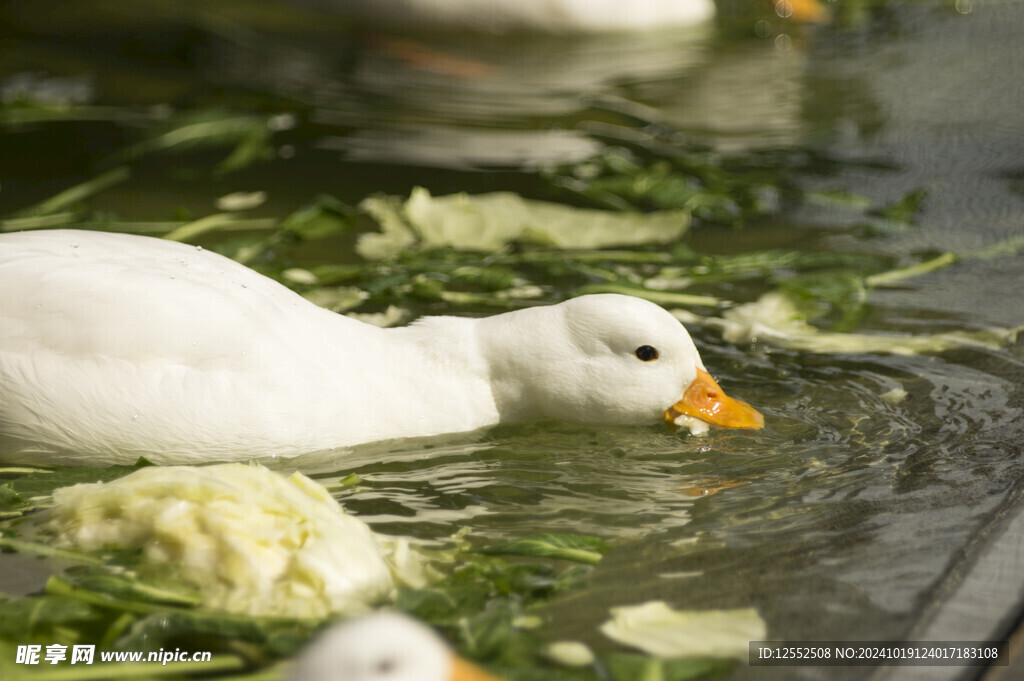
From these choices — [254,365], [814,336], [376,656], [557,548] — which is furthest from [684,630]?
[814,336]

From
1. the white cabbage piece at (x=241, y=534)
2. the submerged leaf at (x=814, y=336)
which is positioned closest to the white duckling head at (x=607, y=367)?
the submerged leaf at (x=814, y=336)

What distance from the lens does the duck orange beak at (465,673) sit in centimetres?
142

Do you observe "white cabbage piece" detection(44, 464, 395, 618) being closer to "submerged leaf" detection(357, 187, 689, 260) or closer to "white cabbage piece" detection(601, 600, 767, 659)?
"white cabbage piece" detection(601, 600, 767, 659)

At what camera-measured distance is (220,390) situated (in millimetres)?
2248

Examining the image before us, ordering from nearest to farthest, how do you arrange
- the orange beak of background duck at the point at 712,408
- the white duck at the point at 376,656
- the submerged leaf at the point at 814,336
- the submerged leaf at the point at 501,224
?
the white duck at the point at 376,656, the orange beak of background duck at the point at 712,408, the submerged leaf at the point at 814,336, the submerged leaf at the point at 501,224

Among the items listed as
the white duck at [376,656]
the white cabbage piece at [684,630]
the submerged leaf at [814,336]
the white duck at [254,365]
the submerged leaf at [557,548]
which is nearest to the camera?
the white duck at [376,656]

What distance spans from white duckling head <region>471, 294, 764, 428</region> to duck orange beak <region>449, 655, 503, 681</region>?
1220mm

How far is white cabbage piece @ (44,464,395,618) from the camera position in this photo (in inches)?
69.0

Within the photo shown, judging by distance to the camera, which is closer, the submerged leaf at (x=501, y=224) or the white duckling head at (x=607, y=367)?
the white duckling head at (x=607, y=367)

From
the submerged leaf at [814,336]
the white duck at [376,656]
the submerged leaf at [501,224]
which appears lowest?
the white duck at [376,656]

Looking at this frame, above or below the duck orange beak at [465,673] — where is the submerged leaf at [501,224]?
above

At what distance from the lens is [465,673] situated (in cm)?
143

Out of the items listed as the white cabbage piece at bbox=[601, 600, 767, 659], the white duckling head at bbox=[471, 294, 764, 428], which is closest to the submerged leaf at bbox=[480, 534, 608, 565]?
the white cabbage piece at bbox=[601, 600, 767, 659]

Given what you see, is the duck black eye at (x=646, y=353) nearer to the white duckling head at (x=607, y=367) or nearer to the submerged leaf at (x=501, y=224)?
the white duckling head at (x=607, y=367)
